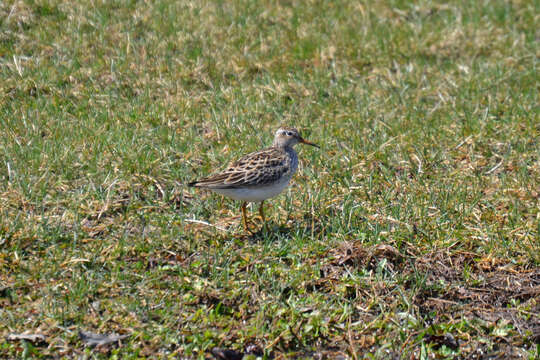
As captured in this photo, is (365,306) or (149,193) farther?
(149,193)

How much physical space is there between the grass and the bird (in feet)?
1.17

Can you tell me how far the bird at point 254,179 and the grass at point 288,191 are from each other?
0.36 m

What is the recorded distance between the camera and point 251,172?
22.4ft

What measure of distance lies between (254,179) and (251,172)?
0.09 meters

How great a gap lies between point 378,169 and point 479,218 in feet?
4.63

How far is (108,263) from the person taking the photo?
6355 mm

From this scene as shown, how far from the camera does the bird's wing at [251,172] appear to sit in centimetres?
675

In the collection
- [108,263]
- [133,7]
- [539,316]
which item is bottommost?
[539,316]

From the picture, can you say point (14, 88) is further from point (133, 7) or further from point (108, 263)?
point (108, 263)

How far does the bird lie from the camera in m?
6.75

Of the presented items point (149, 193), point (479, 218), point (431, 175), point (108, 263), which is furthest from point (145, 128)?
point (479, 218)

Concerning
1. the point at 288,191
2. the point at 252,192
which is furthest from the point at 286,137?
the point at 252,192

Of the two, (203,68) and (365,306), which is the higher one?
(203,68)

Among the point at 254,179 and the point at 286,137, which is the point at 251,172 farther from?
the point at 286,137
